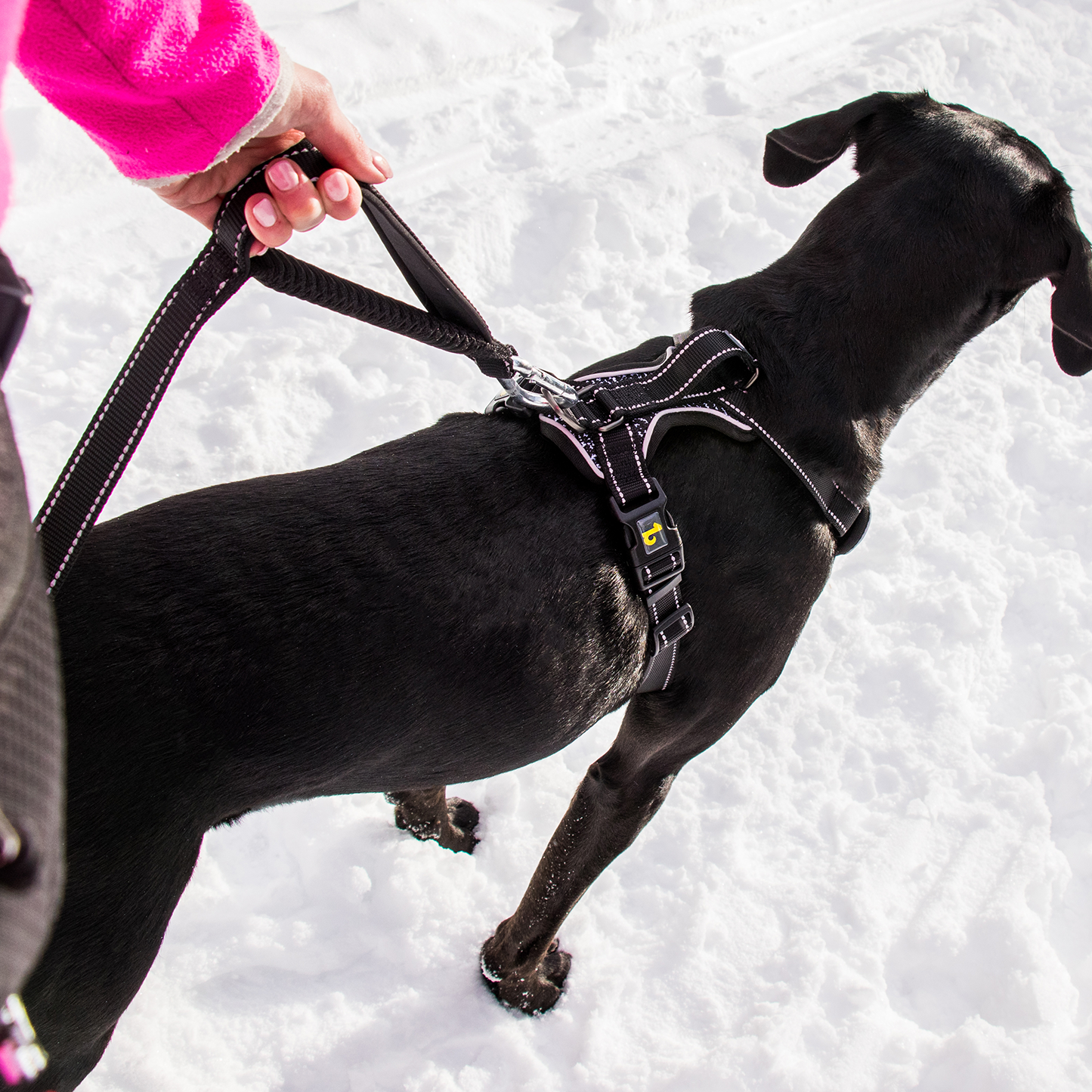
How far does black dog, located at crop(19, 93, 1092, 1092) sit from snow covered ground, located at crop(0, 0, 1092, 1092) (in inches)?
14.5

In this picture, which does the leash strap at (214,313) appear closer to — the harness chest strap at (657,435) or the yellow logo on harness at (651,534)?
the harness chest strap at (657,435)

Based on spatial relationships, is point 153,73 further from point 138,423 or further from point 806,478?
point 806,478

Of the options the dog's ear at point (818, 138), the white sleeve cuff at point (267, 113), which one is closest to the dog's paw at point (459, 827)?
Answer: the white sleeve cuff at point (267, 113)

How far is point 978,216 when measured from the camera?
2.12m

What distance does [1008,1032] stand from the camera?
254cm

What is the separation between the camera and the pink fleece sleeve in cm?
126

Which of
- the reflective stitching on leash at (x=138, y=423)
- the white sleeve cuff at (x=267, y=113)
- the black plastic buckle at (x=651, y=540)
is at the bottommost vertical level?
the black plastic buckle at (x=651, y=540)

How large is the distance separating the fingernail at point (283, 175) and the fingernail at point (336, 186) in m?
0.06

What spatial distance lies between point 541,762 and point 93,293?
277cm

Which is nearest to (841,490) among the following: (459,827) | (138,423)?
(138,423)

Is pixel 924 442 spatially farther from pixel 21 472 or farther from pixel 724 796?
pixel 21 472

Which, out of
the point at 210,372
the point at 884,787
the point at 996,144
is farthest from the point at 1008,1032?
the point at 210,372

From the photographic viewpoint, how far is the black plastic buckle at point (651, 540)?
6.02 feet

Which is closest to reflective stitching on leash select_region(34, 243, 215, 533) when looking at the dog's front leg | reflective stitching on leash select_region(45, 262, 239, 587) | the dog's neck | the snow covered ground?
reflective stitching on leash select_region(45, 262, 239, 587)
